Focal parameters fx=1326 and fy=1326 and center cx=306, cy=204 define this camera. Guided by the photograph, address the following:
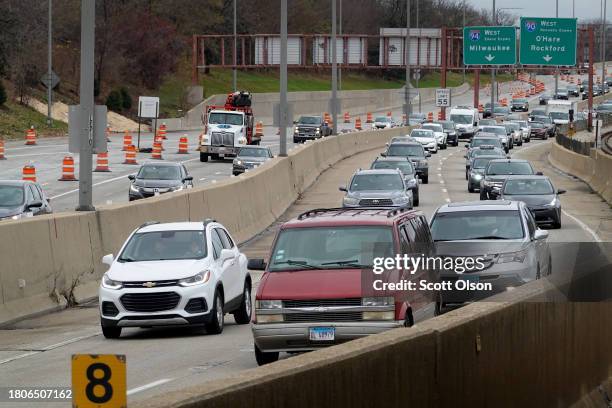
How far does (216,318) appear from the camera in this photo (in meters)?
17.5

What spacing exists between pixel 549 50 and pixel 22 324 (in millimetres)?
65238

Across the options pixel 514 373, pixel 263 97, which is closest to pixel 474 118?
pixel 263 97

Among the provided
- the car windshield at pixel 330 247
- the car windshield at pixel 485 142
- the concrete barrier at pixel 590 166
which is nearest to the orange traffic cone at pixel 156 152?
the car windshield at pixel 485 142

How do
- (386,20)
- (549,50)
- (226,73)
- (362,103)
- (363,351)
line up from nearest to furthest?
(363,351) < (549,50) < (226,73) < (362,103) < (386,20)

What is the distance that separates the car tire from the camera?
56.5 feet

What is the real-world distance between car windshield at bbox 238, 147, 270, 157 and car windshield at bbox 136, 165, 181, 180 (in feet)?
40.2

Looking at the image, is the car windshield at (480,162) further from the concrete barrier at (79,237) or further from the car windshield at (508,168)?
the concrete barrier at (79,237)

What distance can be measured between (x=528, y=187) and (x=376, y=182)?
13.6 feet

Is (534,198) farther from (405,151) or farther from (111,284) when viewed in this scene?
(111,284)

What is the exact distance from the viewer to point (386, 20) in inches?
6786

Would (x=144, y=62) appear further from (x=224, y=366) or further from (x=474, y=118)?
(x=224, y=366)

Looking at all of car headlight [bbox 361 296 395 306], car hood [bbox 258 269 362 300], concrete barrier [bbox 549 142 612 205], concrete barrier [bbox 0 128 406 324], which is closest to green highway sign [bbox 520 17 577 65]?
concrete barrier [bbox 549 142 612 205]

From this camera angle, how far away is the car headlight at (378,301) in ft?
45.8

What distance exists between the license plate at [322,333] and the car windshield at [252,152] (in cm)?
3951
